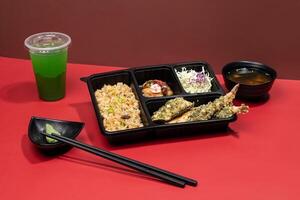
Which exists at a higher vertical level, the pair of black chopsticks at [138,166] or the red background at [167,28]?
the red background at [167,28]

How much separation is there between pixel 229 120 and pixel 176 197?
334 mm

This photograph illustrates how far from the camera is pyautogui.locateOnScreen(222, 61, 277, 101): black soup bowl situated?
149cm

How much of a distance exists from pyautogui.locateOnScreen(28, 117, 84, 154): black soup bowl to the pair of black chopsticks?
0.04 metres

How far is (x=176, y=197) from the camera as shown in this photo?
112 cm

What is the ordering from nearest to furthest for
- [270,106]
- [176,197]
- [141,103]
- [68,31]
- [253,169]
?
[176,197], [253,169], [141,103], [270,106], [68,31]

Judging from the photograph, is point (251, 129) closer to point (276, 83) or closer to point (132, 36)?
point (276, 83)

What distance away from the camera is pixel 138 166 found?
1.18 m

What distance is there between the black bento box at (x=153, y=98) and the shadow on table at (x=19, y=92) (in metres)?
0.24

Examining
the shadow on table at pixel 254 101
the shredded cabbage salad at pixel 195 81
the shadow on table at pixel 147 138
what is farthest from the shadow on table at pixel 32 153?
the shadow on table at pixel 254 101

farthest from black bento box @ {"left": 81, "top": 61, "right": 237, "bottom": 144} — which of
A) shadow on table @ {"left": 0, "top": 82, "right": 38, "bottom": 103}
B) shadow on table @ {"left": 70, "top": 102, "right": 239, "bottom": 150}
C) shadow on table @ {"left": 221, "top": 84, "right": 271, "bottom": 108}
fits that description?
shadow on table @ {"left": 0, "top": 82, "right": 38, "bottom": 103}

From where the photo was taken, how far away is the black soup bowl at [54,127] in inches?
49.1

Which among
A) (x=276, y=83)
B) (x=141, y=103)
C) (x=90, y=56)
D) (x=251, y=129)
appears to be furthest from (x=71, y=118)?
(x=276, y=83)

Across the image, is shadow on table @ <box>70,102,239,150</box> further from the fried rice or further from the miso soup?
the miso soup

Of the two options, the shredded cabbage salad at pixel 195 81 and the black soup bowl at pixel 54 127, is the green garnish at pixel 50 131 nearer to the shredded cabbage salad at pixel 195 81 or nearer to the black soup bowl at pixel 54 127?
the black soup bowl at pixel 54 127
